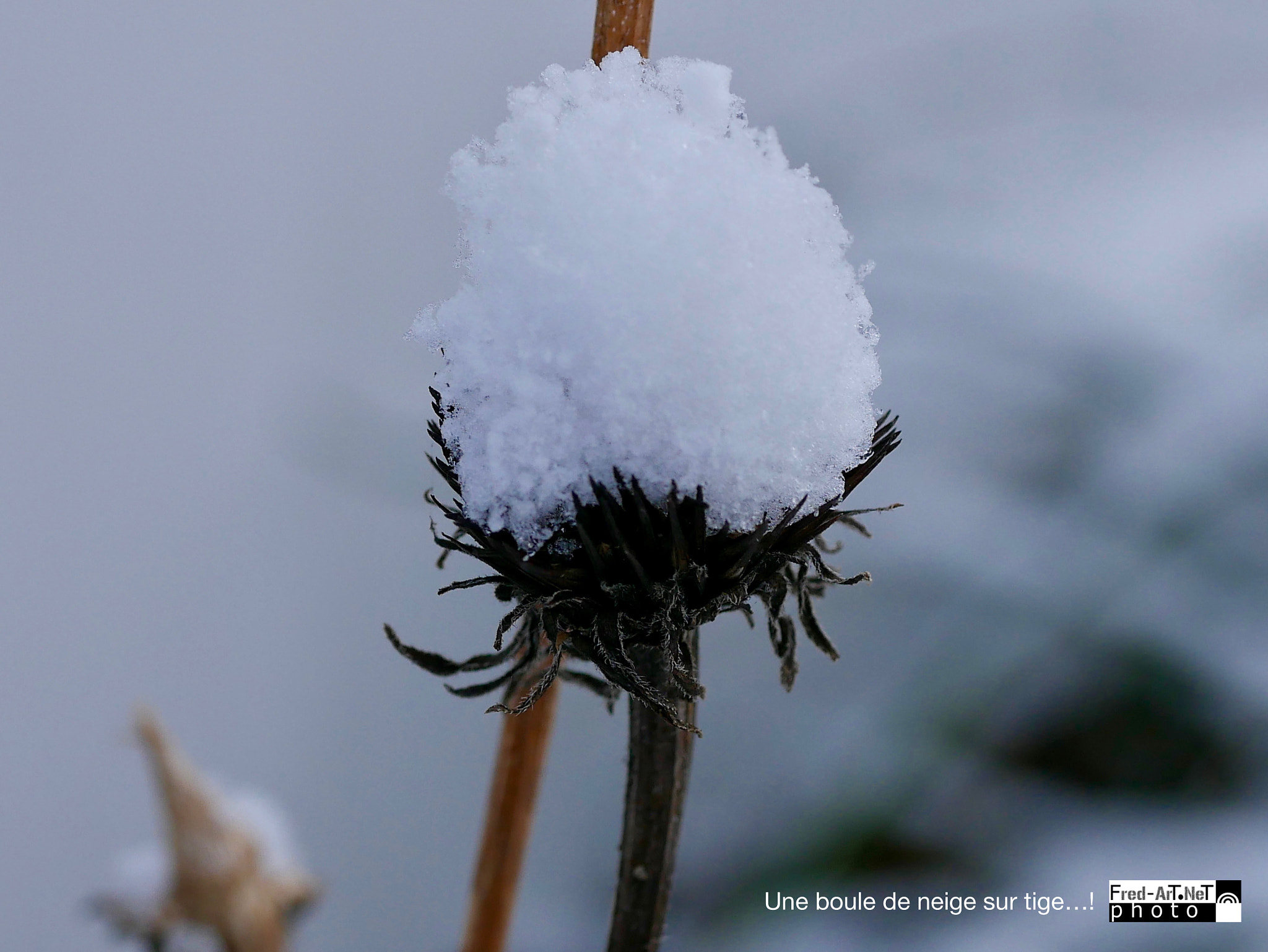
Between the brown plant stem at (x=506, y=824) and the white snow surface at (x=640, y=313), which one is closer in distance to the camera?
the white snow surface at (x=640, y=313)

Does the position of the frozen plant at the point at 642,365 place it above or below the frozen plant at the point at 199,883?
above

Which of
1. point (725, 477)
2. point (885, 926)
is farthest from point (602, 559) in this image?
point (885, 926)

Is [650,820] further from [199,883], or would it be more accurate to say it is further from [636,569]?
[199,883]

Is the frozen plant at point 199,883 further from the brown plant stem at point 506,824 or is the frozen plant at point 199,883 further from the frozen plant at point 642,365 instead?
the frozen plant at point 642,365

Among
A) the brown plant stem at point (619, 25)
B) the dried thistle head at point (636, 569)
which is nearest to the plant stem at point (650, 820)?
the dried thistle head at point (636, 569)

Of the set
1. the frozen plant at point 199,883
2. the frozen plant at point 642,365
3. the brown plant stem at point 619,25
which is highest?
the brown plant stem at point 619,25
